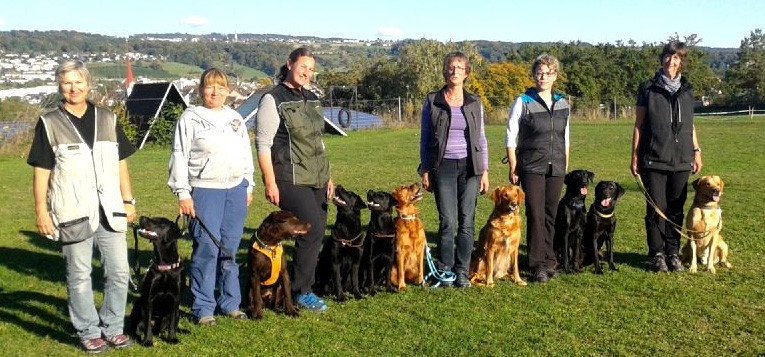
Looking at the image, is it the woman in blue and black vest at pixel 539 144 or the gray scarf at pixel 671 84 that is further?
the gray scarf at pixel 671 84

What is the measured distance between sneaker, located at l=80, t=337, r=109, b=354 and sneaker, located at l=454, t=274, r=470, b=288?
113 inches

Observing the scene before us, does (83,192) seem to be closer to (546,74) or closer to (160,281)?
(160,281)

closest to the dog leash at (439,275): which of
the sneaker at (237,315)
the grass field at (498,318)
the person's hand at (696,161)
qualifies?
the grass field at (498,318)

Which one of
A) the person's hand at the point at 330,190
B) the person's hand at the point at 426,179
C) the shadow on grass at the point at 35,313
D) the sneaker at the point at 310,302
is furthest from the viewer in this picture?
the person's hand at the point at 426,179

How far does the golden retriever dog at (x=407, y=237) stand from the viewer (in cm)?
573

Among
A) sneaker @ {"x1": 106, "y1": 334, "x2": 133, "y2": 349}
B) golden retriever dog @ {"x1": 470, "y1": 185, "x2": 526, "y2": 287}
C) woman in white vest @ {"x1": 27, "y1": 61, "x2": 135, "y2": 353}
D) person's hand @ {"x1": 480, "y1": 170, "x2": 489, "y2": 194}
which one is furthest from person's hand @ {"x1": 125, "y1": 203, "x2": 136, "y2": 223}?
golden retriever dog @ {"x1": 470, "y1": 185, "x2": 526, "y2": 287}

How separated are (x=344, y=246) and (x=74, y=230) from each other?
7.04 ft

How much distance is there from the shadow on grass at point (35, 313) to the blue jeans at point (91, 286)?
445mm

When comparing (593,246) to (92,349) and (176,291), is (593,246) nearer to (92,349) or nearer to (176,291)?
(176,291)

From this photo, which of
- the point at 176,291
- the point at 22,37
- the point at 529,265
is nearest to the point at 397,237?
the point at 529,265

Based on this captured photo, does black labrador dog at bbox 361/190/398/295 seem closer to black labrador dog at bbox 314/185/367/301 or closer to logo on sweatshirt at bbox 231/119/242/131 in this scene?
black labrador dog at bbox 314/185/367/301

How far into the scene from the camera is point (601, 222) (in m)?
6.30

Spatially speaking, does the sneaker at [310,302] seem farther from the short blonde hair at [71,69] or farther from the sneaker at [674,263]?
the sneaker at [674,263]

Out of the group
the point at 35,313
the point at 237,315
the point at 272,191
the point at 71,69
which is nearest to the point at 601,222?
the point at 272,191
